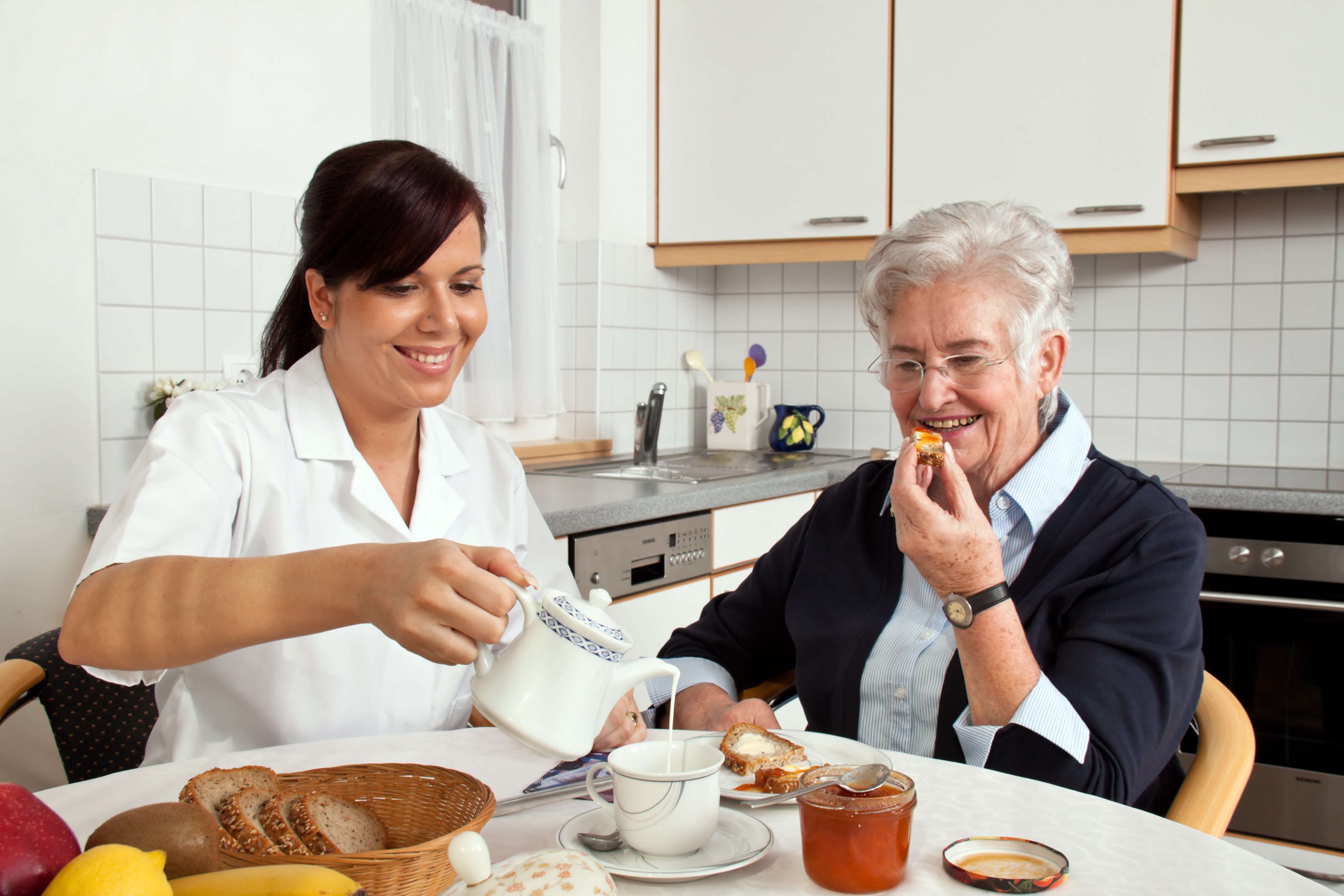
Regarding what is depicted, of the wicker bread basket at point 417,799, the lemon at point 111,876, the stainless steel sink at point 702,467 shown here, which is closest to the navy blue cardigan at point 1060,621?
the wicker bread basket at point 417,799

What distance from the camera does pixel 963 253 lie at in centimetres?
133

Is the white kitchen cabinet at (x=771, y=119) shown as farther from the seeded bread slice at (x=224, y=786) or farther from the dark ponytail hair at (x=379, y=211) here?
the seeded bread slice at (x=224, y=786)

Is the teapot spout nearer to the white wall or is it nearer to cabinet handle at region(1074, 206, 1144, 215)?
the white wall

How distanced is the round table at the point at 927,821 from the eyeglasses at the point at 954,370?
48 centimetres

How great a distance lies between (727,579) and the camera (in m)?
2.62

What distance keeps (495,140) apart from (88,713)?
191 cm

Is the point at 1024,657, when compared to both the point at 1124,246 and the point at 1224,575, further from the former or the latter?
the point at 1124,246

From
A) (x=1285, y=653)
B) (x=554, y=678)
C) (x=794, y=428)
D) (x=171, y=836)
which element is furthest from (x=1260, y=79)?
(x=171, y=836)

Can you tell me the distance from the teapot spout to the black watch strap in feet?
1.40

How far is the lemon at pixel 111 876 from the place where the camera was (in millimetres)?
484

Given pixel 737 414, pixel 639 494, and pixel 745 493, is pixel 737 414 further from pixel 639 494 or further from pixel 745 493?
pixel 639 494

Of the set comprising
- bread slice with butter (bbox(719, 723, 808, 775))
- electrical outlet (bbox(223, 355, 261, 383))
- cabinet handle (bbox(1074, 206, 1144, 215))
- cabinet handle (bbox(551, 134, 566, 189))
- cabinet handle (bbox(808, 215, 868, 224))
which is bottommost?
bread slice with butter (bbox(719, 723, 808, 775))

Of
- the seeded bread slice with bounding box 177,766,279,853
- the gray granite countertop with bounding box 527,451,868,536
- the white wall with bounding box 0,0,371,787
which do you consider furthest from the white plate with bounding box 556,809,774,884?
the white wall with bounding box 0,0,371,787

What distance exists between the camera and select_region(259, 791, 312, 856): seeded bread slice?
0.72 m
